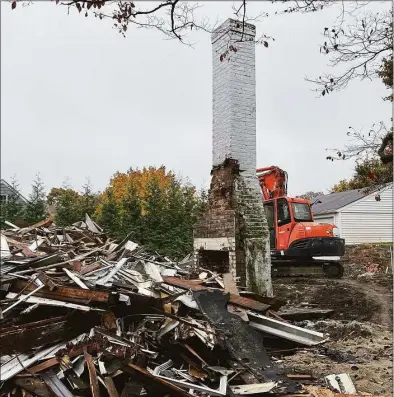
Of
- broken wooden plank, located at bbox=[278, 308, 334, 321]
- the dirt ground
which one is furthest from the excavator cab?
broken wooden plank, located at bbox=[278, 308, 334, 321]

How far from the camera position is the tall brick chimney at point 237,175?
7816 millimetres

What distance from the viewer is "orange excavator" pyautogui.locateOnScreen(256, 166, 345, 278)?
1305cm

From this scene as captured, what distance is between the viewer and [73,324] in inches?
164

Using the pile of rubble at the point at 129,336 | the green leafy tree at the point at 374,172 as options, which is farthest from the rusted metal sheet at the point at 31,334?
the green leafy tree at the point at 374,172

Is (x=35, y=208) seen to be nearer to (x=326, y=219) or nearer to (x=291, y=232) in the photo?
(x=291, y=232)

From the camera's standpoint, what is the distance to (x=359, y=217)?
27.6 m

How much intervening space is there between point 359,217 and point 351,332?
2215cm

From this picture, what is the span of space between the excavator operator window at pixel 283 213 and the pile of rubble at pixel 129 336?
26.6 feet

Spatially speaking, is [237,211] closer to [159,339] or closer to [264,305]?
[264,305]

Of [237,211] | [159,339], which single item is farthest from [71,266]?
[237,211]

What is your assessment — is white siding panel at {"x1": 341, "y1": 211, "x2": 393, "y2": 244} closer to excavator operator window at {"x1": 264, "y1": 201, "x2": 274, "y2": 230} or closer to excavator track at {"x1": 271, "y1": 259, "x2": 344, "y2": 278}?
excavator track at {"x1": 271, "y1": 259, "x2": 344, "y2": 278}

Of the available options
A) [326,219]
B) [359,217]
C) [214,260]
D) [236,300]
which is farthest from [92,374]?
[359,217]

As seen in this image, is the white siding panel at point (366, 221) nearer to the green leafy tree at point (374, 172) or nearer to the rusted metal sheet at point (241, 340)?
the green leafy tree at point (374, 172)

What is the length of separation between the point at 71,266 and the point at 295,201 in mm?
9340
